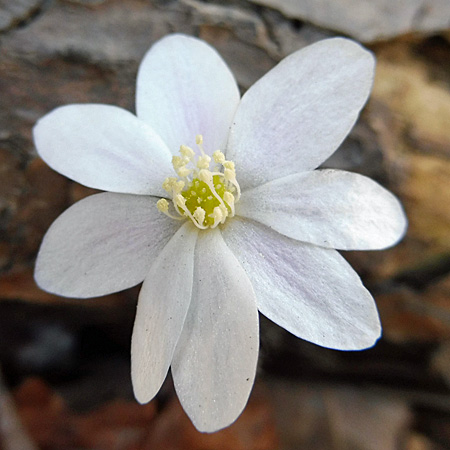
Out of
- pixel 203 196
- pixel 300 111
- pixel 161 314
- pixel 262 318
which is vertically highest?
pixel 300 111

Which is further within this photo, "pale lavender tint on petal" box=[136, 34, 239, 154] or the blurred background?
the blurred background

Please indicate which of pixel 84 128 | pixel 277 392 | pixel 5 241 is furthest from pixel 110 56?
pixel 277 392

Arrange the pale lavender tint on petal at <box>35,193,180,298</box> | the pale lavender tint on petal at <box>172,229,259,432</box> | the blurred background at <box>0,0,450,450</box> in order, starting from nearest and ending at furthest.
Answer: the pale lavender tint on petal at <box>172,229,259,432</box>, the pale lavender tint on petal at <box>35,193,180,298</box>, the blurred background at <box>0,0,450,450</box>

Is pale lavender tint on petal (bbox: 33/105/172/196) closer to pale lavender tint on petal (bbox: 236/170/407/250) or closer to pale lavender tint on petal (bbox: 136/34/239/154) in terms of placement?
pale lavender tint on petal (bbox: 136/34/239/154)

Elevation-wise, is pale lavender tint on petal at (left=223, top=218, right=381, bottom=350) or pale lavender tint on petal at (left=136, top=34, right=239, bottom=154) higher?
pale lavender tint on petal at (left=136, top=34, right=239, bottom=154)

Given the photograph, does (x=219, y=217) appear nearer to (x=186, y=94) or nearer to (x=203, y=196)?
(x=203, y=196)

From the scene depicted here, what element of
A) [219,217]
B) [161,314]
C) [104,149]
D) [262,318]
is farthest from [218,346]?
[262,318]

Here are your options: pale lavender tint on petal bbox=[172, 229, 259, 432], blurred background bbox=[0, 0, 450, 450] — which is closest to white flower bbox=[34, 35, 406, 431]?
pale lavender tint on petal bbox=[172, 229, 259, 432]
